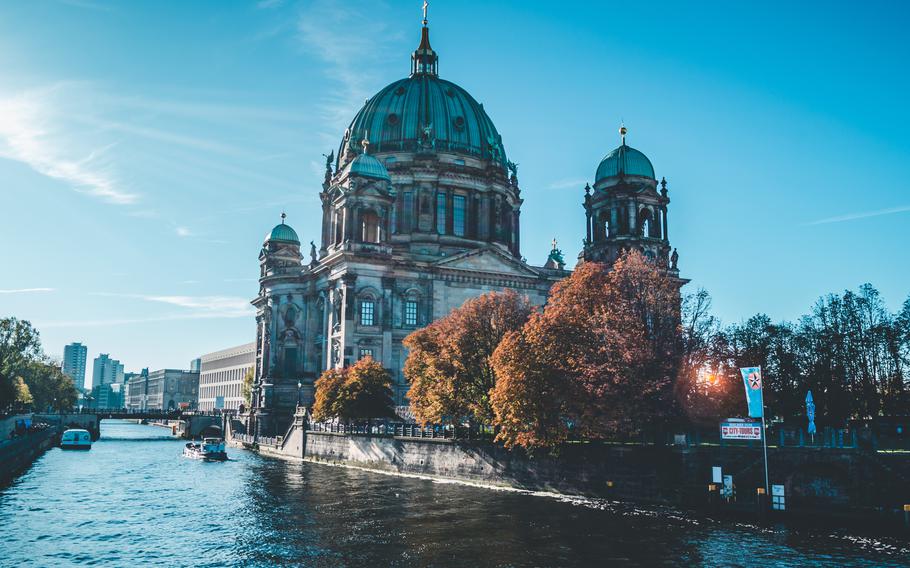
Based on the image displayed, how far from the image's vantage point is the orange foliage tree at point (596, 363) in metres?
51.3

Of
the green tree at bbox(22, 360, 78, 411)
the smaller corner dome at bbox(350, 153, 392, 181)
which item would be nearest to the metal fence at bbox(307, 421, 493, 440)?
the smaller corner dome at bbox(350, 153, 392, 181)

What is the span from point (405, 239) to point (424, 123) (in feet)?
59.5

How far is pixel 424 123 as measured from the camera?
112 m

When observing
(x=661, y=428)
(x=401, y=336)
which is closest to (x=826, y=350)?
(x=661, y=428)

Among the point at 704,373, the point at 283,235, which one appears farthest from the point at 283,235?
the point at 704,373

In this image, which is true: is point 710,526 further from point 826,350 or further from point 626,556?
point 826,350

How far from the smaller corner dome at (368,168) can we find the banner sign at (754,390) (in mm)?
60810

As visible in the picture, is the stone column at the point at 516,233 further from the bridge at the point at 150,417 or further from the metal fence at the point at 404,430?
the bridge at the point at 150,417

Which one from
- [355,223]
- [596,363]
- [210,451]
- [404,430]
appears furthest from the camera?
[355,223]

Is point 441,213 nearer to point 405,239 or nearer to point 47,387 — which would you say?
point 405,239

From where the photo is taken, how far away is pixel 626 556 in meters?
34.5

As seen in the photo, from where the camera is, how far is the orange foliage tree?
51.3 m

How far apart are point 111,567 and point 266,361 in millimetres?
73197

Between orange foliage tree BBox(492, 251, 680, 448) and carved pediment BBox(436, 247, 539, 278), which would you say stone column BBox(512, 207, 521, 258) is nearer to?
carved pediment BBox(436, 247, 539, 278)
